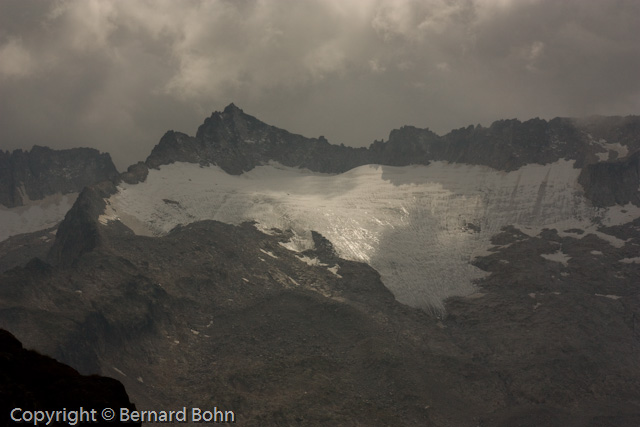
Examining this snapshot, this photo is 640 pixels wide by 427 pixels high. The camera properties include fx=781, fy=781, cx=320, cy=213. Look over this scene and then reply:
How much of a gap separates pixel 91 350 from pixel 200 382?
22186 millimetres

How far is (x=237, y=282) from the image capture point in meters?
198

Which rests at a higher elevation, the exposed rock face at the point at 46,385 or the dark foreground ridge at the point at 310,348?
the exposed rock face at the point at 46,385

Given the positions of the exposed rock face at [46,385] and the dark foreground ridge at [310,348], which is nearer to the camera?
the exposed rock face at [46,385]

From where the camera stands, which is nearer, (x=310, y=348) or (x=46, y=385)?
(x=46, y=385)

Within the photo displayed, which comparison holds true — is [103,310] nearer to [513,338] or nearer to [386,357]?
[386,357]

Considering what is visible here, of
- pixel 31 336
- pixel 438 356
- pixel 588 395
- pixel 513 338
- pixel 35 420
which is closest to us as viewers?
pixel 35 420

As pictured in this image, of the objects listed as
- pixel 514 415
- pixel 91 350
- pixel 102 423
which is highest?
pixel 102 423

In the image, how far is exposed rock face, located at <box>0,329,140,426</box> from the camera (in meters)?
38.8

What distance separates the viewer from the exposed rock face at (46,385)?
38750 millimetres

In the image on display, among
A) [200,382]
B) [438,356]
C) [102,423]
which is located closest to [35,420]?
[102,423]

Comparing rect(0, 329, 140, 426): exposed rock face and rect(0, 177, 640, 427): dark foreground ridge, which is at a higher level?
rect(0, 329, 140, 426): exposed rock face

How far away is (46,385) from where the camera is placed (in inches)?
1618

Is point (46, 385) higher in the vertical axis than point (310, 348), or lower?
higher

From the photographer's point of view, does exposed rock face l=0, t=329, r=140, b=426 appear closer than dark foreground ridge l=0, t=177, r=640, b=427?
Yes
